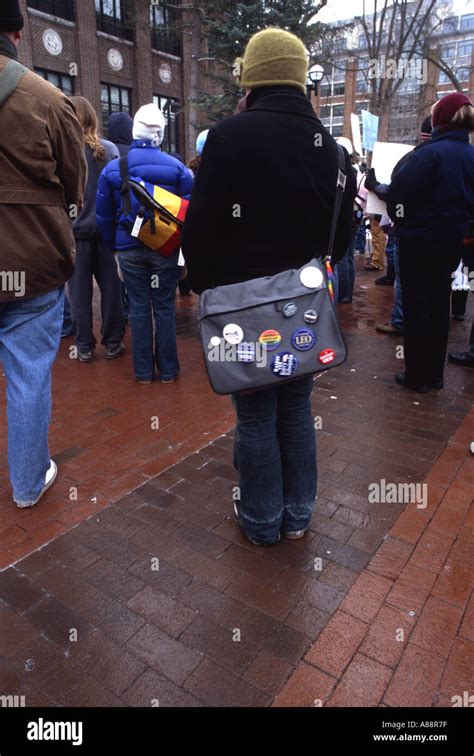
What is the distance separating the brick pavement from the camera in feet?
6.31

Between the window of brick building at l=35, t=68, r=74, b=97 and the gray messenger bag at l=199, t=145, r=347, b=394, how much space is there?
2066 cm

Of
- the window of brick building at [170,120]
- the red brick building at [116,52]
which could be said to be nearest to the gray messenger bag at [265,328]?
the red brick building at [116,52]

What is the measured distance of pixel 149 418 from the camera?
158 inches

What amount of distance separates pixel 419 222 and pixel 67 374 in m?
3.16

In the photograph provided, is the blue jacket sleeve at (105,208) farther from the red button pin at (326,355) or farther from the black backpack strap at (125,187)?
the red button pin at (326,355)

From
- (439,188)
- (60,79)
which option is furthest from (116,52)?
(439,188)

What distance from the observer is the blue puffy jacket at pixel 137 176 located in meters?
4.21

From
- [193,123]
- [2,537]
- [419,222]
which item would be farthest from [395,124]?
[2,537]

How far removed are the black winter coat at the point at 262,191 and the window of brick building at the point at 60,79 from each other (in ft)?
66.9

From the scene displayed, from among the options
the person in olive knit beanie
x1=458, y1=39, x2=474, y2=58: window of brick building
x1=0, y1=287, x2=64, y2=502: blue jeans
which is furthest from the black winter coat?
x1=458, y1=39, x2=474, y2=58: window of brick building

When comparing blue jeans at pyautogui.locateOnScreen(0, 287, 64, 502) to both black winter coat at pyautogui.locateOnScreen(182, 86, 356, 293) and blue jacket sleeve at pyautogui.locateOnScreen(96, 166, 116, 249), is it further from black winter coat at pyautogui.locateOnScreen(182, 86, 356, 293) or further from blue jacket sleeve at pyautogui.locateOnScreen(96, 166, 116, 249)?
blue jacket sleeve at pyautogui.locateOnScreen(96, 166, 116, 249)

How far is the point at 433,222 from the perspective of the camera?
4195 millimetres

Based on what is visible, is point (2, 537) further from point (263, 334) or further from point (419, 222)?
point (419, 222)
